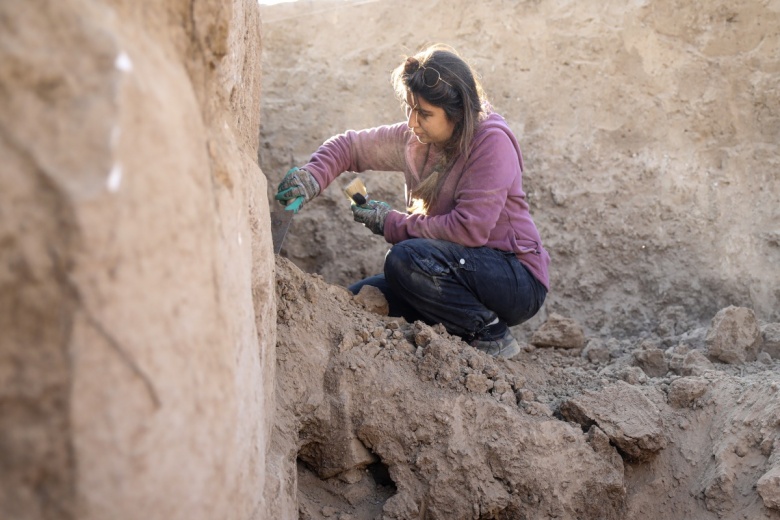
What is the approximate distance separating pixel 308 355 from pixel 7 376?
1232 millimetres

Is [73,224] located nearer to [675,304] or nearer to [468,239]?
[468,239]

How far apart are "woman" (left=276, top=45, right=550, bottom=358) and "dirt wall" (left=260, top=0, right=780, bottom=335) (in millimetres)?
715

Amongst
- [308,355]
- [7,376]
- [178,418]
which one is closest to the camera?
[7,376]

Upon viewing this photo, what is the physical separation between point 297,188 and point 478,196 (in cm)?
60

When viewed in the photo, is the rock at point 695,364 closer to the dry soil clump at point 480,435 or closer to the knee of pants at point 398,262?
the dry soil clump at point 480,435

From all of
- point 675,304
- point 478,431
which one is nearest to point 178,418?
point 478,431

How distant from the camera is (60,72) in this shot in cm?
93

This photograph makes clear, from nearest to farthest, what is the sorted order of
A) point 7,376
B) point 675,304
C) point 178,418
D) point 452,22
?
1. point 7,376
2. point 178,418
3. point 675,304
4. point 452,22

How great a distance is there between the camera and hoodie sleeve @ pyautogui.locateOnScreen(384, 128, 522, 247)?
2.54 m

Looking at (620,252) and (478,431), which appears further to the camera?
(620,252)

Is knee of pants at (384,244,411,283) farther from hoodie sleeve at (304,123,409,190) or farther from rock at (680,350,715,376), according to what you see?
rock at (680,350,715,376)

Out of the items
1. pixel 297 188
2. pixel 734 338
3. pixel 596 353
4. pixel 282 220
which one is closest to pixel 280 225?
pixel 282 220

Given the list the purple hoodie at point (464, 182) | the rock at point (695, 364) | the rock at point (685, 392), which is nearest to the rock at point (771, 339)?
the rock at point (695, 364)

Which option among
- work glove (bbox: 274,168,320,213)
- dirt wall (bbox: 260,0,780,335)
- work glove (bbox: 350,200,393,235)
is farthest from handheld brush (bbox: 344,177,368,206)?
dirt wall (bbox: 260,0,780,335)
